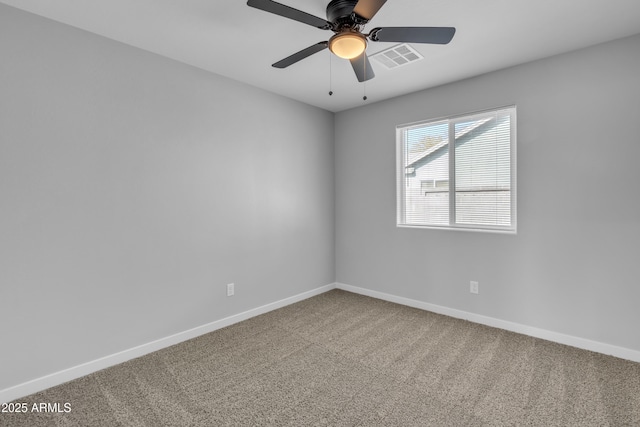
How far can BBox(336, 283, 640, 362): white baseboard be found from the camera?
7.97 ft

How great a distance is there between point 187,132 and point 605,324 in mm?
3915

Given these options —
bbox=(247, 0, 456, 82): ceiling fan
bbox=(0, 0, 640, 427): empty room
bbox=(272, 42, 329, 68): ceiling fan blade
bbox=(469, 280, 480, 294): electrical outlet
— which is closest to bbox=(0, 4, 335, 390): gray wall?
bbox=(0, 0, 640, 427): empty room

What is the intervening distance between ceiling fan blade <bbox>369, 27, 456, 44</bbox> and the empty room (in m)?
0.02

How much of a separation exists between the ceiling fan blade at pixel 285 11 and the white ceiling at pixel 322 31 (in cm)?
36

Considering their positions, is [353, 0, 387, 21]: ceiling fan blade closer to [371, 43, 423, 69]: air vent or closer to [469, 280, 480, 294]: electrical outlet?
[371, 43, 423, 69]: air vent

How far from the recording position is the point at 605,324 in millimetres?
2488

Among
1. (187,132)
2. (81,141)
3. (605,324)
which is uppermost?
(187,132)

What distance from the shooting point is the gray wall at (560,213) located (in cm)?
240

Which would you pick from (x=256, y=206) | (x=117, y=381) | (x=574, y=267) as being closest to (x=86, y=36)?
(x=256, y=206)

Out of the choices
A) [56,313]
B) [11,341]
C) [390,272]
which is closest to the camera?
[11,341]

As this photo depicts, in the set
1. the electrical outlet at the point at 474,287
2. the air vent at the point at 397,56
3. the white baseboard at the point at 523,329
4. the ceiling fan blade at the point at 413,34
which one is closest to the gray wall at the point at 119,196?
the air vent at the point at 397,56

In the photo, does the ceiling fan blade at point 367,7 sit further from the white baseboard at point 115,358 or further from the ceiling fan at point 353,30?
the white baseboard at point 115,358

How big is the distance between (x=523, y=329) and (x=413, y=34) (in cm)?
275

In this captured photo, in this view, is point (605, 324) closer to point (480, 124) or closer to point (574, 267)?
point (574, 267)
